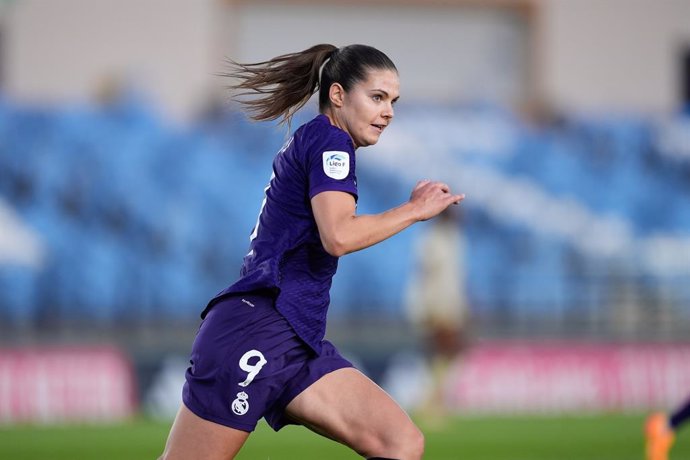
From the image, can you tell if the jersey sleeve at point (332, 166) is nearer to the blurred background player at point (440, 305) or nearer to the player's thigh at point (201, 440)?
the player's thigh at point (201, 440)

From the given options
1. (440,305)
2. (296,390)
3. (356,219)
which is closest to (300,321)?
(296,390)

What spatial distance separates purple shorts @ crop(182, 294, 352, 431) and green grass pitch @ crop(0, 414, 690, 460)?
472cm

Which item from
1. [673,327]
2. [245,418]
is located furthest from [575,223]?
[245,418]

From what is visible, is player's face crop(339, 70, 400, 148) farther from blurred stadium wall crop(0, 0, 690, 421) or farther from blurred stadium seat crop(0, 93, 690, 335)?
blurred stadium seat crop(0, 93, 690, 335)

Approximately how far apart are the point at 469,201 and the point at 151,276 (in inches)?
216

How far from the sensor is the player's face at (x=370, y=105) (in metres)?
4.46

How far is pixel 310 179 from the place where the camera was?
4.34 metres

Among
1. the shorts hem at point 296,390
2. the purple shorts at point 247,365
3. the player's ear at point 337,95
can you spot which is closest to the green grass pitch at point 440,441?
the shorts hem at point 296,390

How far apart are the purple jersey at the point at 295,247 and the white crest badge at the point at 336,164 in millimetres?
71

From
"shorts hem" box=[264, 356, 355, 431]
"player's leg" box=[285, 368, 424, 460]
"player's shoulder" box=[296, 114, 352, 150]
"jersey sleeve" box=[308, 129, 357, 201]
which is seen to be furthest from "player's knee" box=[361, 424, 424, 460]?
"player's shoulder" box=[296, 114, 352, 150]

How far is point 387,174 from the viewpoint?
1927 cm

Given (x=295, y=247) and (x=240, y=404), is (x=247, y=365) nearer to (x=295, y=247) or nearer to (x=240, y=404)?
(x=240, y=404)

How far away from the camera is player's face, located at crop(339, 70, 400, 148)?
446 centimetres

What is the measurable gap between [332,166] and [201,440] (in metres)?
1.14
